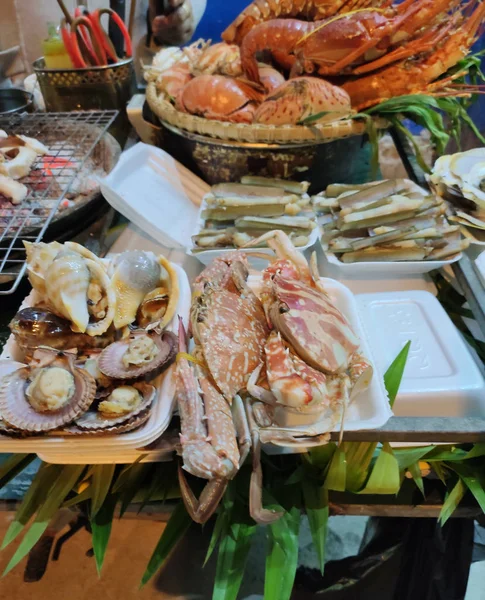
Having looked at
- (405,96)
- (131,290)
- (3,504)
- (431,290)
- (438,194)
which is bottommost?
(3,504)

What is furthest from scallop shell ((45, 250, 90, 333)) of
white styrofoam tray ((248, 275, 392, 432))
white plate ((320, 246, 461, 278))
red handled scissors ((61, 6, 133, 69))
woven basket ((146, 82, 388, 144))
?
red handled scissors ((61, 6, 133, 69))

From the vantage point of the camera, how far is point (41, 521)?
3.37ft

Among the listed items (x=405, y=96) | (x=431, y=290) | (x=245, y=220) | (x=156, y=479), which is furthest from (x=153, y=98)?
(x=156, y=479)

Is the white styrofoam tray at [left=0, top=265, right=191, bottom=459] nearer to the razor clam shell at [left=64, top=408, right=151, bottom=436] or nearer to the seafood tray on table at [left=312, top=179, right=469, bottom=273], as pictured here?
the razor clam shell at [left=64, top=408, right=151, bottom=436]

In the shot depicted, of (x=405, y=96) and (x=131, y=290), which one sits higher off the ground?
(x=405, y=96)

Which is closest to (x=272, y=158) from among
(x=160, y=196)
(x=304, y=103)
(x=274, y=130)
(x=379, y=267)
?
(x=274, y=130)

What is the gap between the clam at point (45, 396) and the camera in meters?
0.74

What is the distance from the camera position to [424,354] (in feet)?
3.80

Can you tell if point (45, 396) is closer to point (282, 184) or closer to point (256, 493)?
point (256, 493)

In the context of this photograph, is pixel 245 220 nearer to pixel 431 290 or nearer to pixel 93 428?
pixel 431 290

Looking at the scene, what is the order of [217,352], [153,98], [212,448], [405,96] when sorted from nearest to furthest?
[212,448] → [217,352] → [405,96] → [153,98]

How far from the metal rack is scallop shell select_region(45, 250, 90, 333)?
A: 0.14 m

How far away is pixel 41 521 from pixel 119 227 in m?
1.02

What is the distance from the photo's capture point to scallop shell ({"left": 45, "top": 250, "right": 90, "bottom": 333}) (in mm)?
879
